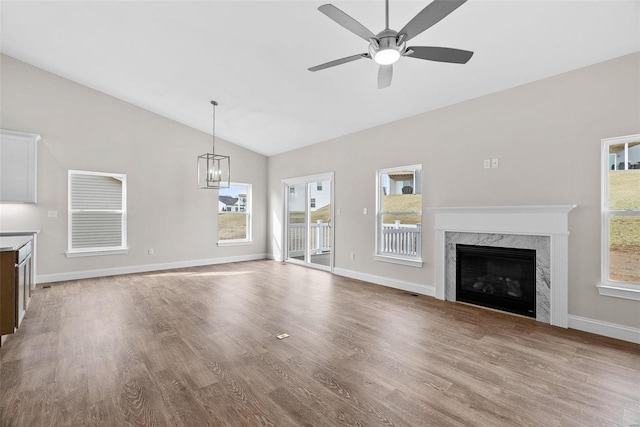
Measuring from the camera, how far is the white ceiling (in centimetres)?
268

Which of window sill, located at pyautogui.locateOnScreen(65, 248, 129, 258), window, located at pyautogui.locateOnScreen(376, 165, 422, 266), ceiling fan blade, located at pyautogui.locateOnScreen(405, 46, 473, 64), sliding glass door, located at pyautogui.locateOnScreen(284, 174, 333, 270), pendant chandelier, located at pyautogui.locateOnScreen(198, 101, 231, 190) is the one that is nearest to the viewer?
ceiling fan blade, located at pyautogui.locateOnScreen(405, 46, 473, 64)

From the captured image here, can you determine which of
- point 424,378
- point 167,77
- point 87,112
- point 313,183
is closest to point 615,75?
point 424,378

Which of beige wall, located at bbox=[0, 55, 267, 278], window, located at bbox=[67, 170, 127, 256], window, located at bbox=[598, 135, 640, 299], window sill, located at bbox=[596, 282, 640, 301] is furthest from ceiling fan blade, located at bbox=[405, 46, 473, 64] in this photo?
window, located at bbox=[67, 170, 127, 256]

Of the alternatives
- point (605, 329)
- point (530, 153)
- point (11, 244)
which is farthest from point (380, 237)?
point (11, 244)

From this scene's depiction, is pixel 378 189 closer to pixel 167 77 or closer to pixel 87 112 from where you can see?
pixel 167 77

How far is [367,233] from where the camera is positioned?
17.7ft

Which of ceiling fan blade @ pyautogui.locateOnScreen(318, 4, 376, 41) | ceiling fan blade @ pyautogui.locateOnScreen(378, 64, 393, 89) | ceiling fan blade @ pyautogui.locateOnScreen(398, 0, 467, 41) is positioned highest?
ceiling fan blade @ pyautogui.locateOnScreen(318, 4, 376, 41)

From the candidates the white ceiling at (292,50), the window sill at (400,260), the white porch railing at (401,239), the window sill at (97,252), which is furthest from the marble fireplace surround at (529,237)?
the window sill at (97,252)

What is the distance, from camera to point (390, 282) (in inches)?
196

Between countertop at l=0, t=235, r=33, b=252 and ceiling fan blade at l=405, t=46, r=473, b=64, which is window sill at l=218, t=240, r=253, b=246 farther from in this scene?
ceiling fan blade at l=405, t=46, r=473, b=64

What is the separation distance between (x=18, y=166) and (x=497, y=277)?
739 centimetres

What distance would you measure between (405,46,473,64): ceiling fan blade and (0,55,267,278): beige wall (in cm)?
402

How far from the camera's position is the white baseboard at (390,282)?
14.7 feet

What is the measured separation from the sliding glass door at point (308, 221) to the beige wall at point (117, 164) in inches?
49.9
